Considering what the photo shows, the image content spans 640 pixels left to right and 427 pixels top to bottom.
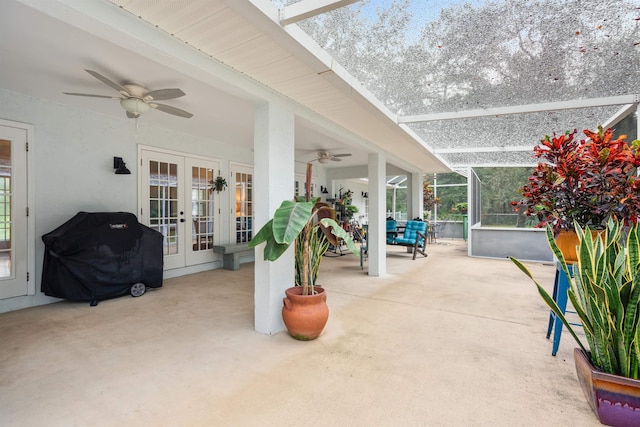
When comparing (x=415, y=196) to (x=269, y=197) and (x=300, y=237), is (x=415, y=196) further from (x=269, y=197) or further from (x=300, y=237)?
(x=269, y=197)

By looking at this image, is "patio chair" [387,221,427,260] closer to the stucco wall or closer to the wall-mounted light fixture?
the stucco wall

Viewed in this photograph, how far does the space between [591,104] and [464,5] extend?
7.63 feet

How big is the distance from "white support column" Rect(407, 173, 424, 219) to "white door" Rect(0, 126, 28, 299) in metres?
8.22

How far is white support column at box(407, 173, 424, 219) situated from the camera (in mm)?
8984

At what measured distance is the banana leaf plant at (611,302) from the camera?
1.62 metres

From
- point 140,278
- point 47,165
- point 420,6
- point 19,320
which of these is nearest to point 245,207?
point 140,278

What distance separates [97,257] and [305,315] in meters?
2.88

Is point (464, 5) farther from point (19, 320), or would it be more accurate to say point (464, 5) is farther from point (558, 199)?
point (19, 320)

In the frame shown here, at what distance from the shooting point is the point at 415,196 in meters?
9.08

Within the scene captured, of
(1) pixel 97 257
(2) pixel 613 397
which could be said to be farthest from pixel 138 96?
(2) pixel 613 397

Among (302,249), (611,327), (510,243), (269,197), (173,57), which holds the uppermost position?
(173,57)

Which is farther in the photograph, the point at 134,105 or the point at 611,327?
the point at 134,105

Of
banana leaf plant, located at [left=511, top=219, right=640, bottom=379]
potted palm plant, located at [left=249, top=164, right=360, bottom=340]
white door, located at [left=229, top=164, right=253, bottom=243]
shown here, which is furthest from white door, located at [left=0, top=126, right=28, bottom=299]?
banana leaf plant, located at [left=511, top=219, right=640, bottom=379]

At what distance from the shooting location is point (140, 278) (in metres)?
4.28
